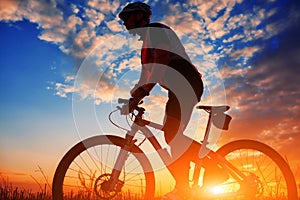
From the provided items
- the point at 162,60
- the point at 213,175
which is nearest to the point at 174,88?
the point at 162,60

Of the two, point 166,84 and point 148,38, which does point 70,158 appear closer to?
point 166,84

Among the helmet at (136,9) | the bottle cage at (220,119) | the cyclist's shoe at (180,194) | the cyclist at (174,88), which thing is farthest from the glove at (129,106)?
the helmet at (136,9)

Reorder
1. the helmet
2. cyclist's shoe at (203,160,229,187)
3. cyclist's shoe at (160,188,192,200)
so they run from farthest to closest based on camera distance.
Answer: the helmet → cyclist's shoe at (203,160,229,187) → cyclist's shoe at (160,188,192,200)

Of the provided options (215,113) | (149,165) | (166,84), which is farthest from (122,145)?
(215,113)

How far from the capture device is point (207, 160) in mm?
4086

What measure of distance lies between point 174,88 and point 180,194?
1333mm

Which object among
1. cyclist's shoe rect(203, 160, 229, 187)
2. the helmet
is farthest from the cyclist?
A: the helmet

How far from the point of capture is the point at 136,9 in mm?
4418

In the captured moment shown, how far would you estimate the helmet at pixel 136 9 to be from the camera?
4430 millimetres

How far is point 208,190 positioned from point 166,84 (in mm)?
1459

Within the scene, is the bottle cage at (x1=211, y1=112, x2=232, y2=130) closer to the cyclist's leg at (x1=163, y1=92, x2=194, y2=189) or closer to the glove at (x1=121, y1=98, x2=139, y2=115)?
the cyclist's leg at (x1=163, y1=92, x2=194, y2=189)

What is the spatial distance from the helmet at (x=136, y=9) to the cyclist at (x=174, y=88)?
1.56ft

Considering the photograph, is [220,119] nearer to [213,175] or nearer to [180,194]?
[213,175]

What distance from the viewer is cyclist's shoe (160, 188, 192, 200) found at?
12.9ft
